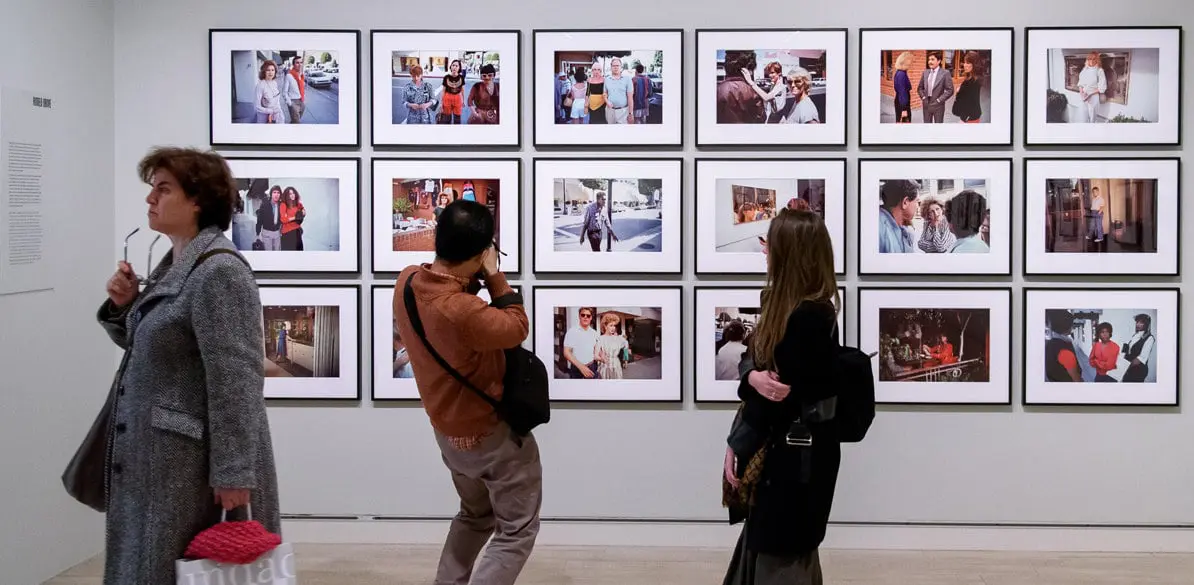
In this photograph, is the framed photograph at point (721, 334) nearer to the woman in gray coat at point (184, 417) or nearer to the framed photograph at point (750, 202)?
the framed photograph at point (750, 202)

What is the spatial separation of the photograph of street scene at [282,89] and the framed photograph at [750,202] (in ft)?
6.26

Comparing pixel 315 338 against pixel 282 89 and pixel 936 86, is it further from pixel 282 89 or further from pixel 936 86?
pixel 936 86

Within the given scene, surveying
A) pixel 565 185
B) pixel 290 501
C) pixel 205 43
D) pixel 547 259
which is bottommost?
pixel 290 501

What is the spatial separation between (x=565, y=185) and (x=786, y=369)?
2406 mm

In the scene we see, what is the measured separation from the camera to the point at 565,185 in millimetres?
5652

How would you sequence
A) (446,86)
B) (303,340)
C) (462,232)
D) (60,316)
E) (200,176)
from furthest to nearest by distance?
(303,340)
(446,86)
(60,316)
(462,232)
(200,176)

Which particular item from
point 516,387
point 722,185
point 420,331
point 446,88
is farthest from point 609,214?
point 420,331

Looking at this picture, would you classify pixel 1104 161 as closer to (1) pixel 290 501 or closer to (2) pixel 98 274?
(1) pixel 290 501

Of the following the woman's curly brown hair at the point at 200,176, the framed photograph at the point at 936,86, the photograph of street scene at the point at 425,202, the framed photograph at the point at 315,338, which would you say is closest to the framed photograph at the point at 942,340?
the framed photograph at the point at 936,86

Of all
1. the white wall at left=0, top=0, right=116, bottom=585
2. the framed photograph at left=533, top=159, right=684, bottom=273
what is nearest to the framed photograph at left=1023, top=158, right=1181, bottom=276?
the framed photograph at left=533, top=159, right=684, bottom=273

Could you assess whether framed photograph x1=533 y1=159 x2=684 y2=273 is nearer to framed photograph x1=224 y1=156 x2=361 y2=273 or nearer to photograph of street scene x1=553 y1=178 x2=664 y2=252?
photograph of street scene x1=553 y1=178 x2=664 y2=252

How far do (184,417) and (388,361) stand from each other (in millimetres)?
2692

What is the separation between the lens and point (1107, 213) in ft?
18.2

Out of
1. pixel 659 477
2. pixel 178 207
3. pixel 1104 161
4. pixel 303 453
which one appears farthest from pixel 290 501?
pixel 1104 161
